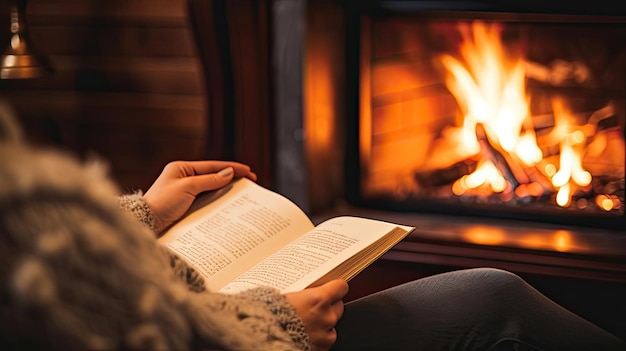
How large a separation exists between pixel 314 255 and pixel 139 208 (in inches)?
10.6

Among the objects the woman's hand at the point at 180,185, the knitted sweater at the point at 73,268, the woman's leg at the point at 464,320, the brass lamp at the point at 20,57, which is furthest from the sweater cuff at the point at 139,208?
the brass lamp at the point at 20,57

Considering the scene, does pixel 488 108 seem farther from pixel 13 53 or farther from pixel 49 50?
pixel 49 50

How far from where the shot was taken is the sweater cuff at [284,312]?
0.87 meters

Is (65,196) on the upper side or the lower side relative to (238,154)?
upper

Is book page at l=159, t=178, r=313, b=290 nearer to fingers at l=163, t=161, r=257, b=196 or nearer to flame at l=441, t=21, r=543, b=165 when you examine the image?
fingers at l=163, t=161, r=257, b=196

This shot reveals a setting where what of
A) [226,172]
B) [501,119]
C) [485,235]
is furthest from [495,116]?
[226,172]

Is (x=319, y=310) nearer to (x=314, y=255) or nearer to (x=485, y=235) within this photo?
(x=314, y=255)

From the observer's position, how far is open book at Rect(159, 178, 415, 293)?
3.46 ft

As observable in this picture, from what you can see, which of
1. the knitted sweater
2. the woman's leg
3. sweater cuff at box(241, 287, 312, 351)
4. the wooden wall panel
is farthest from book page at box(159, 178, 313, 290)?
the wooden wall panel

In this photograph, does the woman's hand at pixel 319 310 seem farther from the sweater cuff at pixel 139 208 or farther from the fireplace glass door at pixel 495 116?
the fireplace glass door at pixel 495 116

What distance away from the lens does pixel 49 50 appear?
8.23 feet

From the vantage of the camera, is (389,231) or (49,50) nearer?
(389,231)

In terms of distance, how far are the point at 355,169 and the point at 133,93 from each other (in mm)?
701

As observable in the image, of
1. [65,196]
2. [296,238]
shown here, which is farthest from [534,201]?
[65,196]
